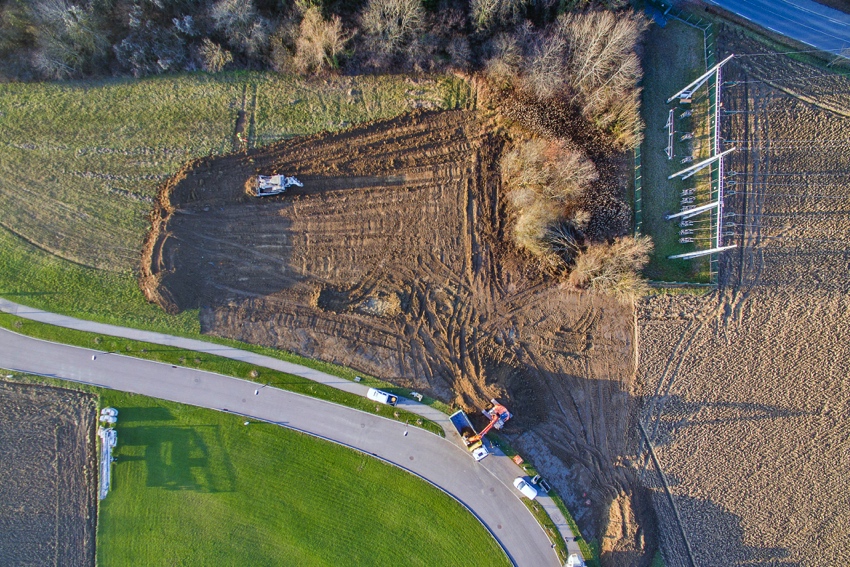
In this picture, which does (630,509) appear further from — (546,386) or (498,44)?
(498,44)

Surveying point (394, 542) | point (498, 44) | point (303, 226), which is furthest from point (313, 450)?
point (498, 44)

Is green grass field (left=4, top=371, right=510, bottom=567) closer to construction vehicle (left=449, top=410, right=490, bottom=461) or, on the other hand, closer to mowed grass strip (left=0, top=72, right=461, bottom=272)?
construction vehicle (left=449, top=410, right=490, bottom=461)

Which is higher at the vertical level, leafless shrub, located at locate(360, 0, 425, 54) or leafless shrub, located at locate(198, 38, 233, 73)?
leafless shrub, located at locate(360, 0, 425, 54)

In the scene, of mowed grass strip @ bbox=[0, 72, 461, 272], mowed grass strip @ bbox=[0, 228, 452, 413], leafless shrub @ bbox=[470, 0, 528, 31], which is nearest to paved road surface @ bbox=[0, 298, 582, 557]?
mowed grass strip @ bbox=[0, 228, 452, 413]

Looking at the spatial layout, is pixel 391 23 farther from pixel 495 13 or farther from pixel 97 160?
pixel 97 160

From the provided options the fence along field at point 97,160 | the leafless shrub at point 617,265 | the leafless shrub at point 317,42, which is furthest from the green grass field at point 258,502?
the leafless shrub at point 317,42

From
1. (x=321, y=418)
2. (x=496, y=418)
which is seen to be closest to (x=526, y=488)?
(x=496, y=418)
